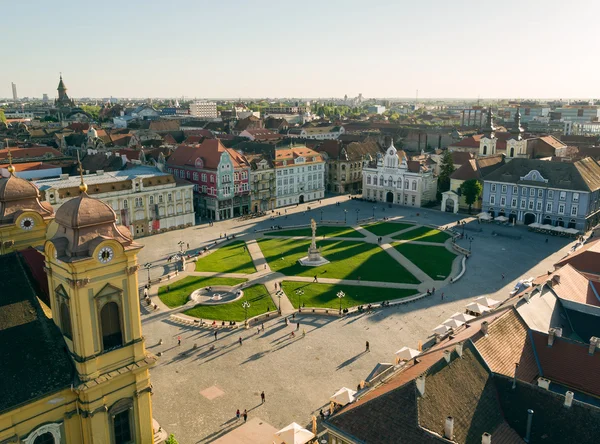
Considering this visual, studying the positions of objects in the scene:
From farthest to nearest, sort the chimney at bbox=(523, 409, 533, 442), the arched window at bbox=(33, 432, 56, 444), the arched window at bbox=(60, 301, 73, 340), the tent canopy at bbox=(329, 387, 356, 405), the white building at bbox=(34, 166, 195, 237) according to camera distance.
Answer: the white building at bbox=(34, 166, 195, 237)
the tent canopy at bbox=(329, 387, 356, 405)
the chimney at bbox=(523, 409, 533, 442)
the arched window at bbox=(60, 301, 73, 340)
the arched window at bbox=(33, 432, 56, 444)

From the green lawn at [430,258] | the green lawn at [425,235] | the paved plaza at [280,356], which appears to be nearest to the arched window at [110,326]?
the paved plaza at [280,356]

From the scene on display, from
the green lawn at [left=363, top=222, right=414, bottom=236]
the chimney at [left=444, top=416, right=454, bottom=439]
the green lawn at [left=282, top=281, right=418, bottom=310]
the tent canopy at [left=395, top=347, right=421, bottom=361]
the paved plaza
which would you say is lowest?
the paved plaza

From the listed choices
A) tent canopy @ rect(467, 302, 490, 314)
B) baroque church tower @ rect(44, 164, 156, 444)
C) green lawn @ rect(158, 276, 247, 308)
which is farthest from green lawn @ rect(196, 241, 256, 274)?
baroque church tower @ rect(44, 164, 156, 444)

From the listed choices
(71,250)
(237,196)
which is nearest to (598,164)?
(237,196)

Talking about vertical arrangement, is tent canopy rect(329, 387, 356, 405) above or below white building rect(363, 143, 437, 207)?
below

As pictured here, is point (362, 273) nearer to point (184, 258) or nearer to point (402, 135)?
point (184, 258)

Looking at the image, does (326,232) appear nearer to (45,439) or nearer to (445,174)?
(445,174)

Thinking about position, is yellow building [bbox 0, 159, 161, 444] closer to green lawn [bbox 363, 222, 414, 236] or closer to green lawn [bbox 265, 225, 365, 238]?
green lawn [bbox 265, 225, 365, 238]
